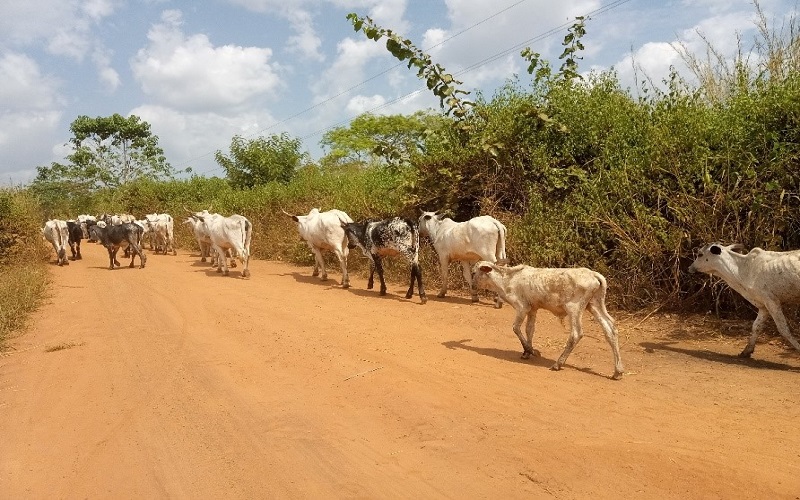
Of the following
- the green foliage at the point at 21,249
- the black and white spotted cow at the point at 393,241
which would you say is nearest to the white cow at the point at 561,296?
the black and white spotted cow at the point at 393,241

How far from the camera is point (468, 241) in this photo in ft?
36.1

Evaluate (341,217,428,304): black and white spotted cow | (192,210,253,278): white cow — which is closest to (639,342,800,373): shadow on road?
(341,217,428,304): black and white spotted cow

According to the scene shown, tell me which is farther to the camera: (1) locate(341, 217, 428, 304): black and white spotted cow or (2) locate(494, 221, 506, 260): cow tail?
(1) locate(341, 217, 428, 304): black and white spotted cow

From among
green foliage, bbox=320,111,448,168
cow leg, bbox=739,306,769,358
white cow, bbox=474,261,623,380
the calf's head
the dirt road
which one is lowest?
the dirt road

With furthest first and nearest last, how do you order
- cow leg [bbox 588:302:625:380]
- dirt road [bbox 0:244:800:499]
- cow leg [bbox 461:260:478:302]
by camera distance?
Result: cow leg [bbox 461:260:478:302] < cow leg [bbox 588:302:625:380] < dirt road [bbox 0:244:800:499]

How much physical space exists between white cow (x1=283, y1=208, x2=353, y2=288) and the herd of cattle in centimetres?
2

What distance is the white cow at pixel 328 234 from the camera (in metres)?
13.5

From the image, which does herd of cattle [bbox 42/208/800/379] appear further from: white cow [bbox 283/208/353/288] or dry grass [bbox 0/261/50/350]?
dry grass [bbox 0/261/50/350]

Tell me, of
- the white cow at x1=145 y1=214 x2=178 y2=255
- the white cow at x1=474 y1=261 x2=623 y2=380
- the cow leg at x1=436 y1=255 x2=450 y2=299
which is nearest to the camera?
the white cow at x1=474 y1=261 x2=623 y2=380

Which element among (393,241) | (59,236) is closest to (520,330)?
(393,241)

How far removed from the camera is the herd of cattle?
6.84m

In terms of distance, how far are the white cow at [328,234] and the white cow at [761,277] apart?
7.71 metres

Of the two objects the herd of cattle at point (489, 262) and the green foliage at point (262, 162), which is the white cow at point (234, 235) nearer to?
the herd of cattle at point (489, 262)

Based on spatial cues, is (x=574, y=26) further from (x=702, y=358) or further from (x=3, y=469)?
(x=3, y=469)
